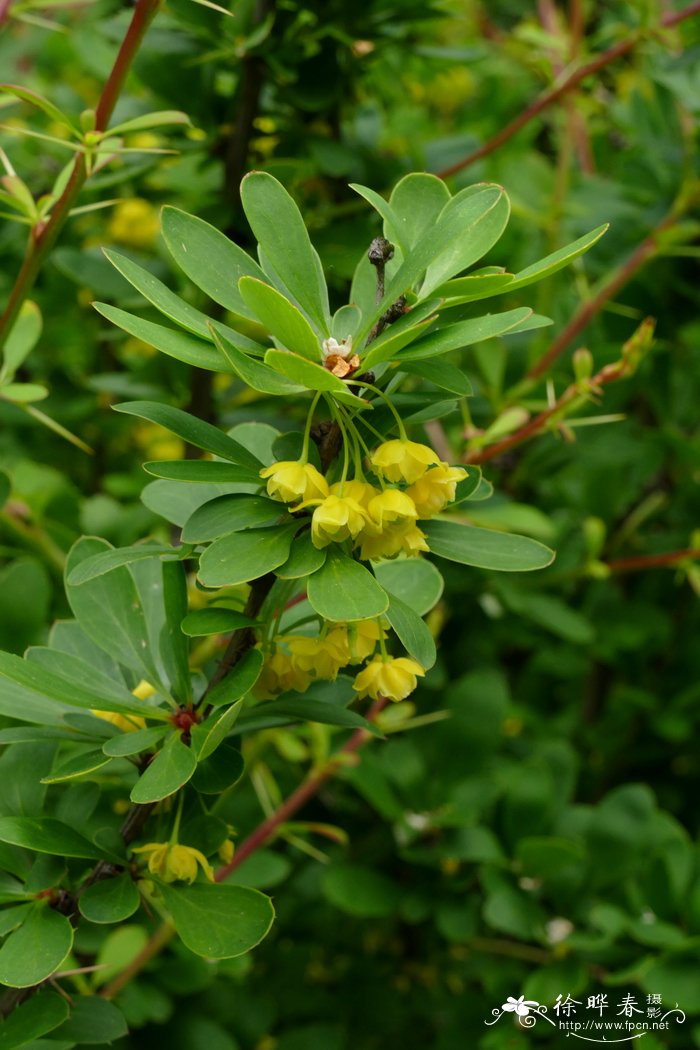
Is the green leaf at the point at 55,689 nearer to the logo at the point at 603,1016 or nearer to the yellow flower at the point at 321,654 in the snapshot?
the yellow flower at the point at 321,654


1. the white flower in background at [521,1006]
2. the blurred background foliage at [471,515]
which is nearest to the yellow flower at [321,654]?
the blurred background foliage at [471,515]

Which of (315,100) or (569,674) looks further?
(569,674)

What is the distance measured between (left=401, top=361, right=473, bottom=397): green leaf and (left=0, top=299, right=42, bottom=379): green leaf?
423mm

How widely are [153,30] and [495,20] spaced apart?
194cm

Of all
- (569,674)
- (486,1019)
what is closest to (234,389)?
(569,674)

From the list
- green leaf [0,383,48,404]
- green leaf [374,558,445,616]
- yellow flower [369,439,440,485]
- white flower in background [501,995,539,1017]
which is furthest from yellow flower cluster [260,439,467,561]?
white flower in background [501,995,539,1017]

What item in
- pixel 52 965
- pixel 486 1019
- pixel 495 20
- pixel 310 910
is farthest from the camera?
pixel 495 20

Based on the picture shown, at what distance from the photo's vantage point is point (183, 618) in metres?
0.62

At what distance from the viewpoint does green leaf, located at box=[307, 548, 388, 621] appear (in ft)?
1.71

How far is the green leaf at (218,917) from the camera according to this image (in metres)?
0.58

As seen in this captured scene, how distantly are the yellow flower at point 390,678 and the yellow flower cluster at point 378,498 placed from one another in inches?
2.5

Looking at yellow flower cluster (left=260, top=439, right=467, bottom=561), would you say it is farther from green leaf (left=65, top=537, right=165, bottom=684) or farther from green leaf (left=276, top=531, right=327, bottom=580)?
green leaf (left=65, top=537, right=165, bottom=684)

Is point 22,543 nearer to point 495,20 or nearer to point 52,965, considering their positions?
point 52,965

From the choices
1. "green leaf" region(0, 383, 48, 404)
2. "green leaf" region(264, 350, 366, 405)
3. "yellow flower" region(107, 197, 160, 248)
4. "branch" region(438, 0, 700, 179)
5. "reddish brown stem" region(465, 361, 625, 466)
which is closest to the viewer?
"green leaf" region(264, 350, 366, 405)
